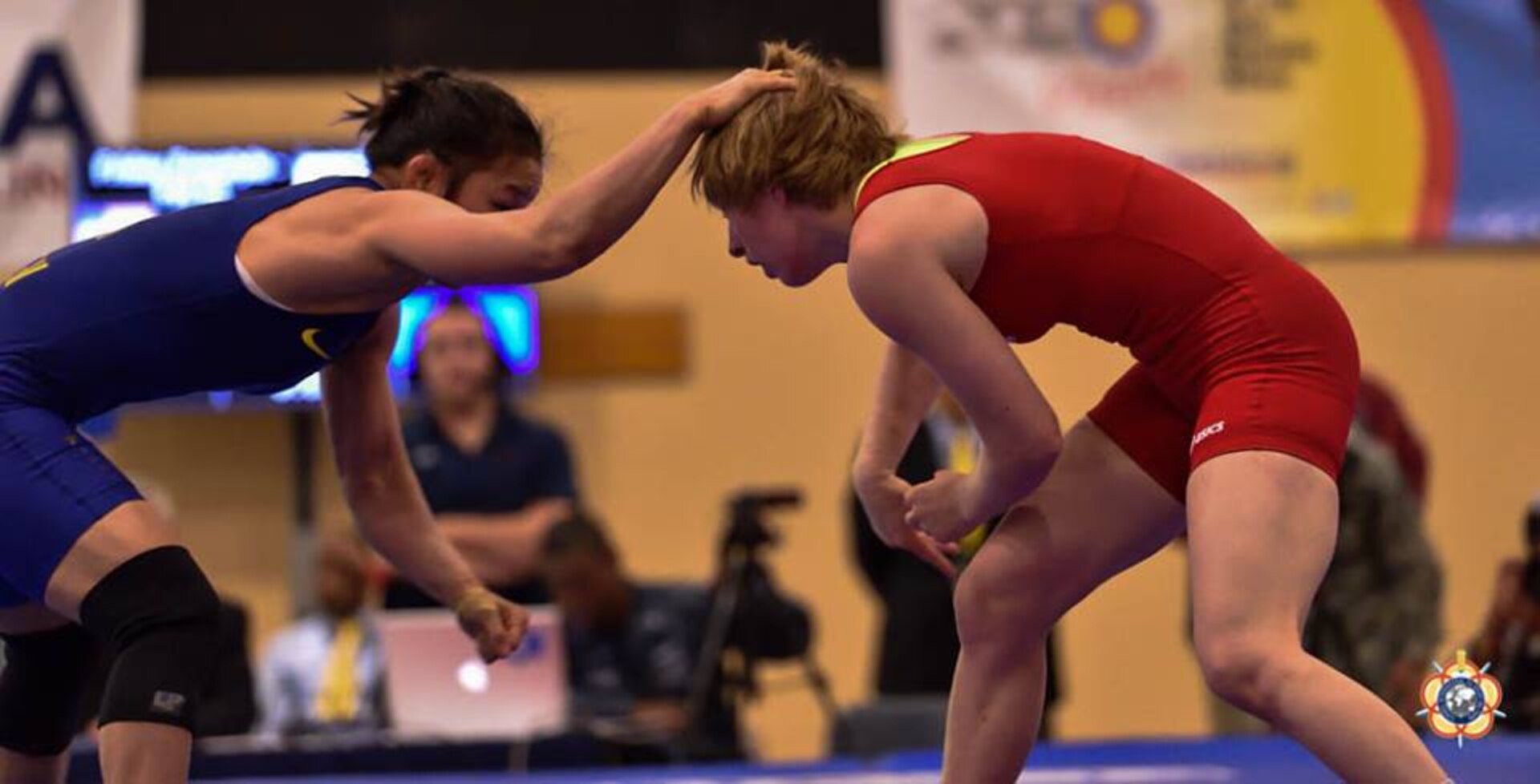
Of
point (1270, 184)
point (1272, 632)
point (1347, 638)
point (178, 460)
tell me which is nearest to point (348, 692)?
point (178, 460)

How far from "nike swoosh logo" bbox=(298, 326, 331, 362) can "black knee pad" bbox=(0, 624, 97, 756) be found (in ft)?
1.83

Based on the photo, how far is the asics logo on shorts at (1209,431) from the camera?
9.57 ft

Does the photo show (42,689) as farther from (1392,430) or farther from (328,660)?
(1392,430)

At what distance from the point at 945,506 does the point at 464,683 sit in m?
2.49

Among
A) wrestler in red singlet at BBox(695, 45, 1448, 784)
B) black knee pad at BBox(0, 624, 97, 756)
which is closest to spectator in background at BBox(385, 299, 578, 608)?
black knee pad at BBox(0, 624, 97, 756)

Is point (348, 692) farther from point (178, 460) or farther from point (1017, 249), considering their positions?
point (1017, 249)

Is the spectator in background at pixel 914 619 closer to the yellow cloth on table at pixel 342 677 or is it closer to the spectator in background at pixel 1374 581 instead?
the spectator in background at pixel 1374 581

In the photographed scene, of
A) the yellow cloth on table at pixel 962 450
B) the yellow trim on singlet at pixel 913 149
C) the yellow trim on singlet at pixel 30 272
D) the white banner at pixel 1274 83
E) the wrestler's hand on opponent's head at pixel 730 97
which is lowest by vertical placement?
the yellow cloth on table at pixel 962 450

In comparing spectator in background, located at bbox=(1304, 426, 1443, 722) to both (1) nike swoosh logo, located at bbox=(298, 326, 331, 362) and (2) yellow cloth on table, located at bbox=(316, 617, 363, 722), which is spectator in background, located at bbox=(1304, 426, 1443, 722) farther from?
(1) nike swoosh logo, located at bbox=(298, 326, 331, 362)

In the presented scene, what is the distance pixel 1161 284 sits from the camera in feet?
9.80

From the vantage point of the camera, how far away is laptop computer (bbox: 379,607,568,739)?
17.1 feet

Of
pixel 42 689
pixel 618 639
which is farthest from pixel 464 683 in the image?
pixel 42 689

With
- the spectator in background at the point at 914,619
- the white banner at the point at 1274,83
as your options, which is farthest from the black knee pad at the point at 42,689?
the white banner at the point at 1274,83

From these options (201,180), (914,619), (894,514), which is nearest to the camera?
(894,514)
